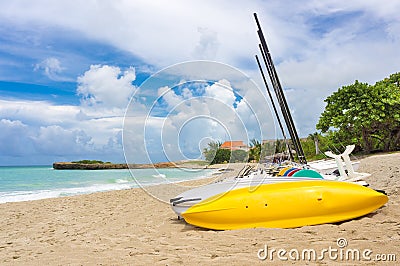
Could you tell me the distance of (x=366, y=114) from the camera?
72.8 feet

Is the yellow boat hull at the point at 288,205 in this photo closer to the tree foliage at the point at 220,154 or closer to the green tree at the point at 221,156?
the tree foliage at the point at 220,154

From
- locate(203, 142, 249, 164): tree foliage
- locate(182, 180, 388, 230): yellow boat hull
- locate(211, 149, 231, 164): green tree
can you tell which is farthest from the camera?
locate(211, 149, 231, 164): green tree

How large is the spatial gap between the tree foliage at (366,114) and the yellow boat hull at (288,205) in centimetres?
1874

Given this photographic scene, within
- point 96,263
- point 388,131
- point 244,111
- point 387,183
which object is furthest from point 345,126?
point 96,263

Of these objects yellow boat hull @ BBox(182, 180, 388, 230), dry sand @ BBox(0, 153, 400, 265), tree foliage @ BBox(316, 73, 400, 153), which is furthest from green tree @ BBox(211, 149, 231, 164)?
tree foliage @ BBox(316, 73, 400, 153)

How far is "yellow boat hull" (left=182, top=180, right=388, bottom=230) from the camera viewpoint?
4.97 metres

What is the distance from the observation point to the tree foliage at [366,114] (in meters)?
22.1

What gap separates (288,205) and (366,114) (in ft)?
64.3

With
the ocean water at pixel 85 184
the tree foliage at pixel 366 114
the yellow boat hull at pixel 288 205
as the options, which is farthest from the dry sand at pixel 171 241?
the tree foliage at pixel 366 114

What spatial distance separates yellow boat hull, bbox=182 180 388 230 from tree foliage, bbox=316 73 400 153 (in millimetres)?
18741

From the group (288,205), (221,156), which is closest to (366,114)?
(221,156)

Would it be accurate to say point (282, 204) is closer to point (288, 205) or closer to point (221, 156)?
point (288, 205)

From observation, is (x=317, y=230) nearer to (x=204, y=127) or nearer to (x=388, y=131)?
(x=204, y=127)

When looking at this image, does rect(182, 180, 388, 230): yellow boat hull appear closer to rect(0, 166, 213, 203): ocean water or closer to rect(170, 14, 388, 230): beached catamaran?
rect(170, 14, 388, 230): beached catamaran
